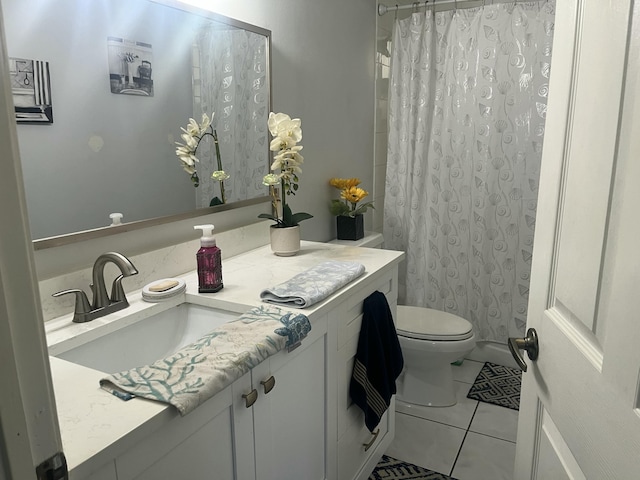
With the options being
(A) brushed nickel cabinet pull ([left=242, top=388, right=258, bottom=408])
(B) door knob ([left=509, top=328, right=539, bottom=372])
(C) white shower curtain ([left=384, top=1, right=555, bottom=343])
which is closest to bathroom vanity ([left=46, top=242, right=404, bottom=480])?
(A) brushed nickel cabinet pull ([left=242, top=388, right=258, bottom=408])

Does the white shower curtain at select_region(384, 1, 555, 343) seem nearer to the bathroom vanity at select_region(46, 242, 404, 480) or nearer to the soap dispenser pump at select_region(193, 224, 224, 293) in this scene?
the bathroom vanity at select_region(46, 242, 404, 480)

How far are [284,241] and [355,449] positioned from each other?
783 millimetres

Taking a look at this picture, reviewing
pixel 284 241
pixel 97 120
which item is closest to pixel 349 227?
pixel 284 241

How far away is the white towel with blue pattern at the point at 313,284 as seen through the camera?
1.35 m

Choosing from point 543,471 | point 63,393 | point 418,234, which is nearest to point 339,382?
point 543,471

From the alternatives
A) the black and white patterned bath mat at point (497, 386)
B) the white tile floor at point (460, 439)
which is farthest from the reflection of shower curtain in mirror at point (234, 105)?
the black and white patterned bath mat at point (497, 386)

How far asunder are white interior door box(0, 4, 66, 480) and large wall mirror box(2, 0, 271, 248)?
0.82 metres

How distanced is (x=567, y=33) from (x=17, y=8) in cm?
120

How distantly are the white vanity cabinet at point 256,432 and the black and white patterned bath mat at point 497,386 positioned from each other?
4.31 feet

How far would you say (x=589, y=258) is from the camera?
0.81m

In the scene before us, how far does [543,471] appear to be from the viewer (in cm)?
101

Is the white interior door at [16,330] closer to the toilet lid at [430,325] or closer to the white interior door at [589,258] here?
the white interior door at [589,258]

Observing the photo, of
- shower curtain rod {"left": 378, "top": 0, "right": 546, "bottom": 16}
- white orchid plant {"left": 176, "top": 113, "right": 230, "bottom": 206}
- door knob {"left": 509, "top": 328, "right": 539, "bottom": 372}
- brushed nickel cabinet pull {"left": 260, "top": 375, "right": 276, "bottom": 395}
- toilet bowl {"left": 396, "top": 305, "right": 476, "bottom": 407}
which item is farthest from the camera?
shower curtain rod {"left": 378, "top": 0, "right": 546, "bottom": 16}

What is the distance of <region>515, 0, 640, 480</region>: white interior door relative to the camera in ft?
2.24
